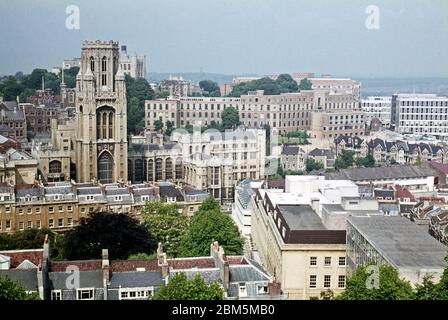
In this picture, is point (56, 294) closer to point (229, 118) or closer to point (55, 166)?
point (55, 166)

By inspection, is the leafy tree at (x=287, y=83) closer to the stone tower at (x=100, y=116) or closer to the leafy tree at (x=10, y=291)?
the stone tower at (x=100, y=116)

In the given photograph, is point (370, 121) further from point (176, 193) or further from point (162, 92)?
point (176, 193)

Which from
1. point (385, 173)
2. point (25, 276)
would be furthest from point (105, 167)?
point (25, 276)

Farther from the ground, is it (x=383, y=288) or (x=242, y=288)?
(x=383, y=288)

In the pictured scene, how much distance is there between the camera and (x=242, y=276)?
1062 cm

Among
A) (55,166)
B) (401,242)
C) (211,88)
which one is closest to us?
(401,242)

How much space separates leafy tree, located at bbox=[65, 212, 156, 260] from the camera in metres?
13.4

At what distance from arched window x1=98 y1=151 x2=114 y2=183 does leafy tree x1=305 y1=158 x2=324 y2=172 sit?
764 cm

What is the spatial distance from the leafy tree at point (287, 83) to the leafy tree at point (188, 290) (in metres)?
31.6

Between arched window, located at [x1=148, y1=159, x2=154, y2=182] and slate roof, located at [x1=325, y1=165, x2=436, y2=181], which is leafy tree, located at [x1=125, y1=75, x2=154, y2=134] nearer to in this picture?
arched window, located at [x1=148, y1=159, x2=154, y2=182]

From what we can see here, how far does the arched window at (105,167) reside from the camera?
21703 millimetres

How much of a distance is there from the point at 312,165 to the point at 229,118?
24.9ft

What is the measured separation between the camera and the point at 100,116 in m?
21.8
